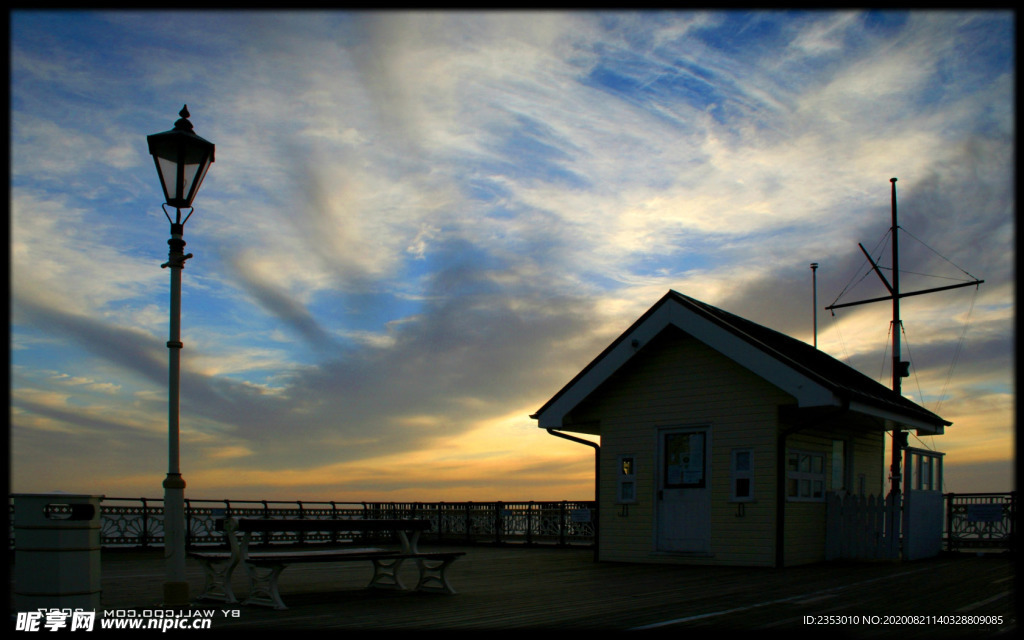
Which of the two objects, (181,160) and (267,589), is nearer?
(267,589)

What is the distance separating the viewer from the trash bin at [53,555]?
22.9 ft

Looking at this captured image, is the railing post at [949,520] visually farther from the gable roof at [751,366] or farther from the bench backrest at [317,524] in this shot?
the bench backrest at [317,524]

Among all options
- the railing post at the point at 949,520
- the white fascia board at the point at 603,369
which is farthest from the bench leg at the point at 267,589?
the railing post at the point at 949,520

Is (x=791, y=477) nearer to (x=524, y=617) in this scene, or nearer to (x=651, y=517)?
(x=651, y=517)

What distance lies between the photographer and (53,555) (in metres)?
7.04

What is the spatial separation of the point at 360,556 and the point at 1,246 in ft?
23.6

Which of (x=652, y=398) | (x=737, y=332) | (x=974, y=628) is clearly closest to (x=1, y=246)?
(x=974, y=628)

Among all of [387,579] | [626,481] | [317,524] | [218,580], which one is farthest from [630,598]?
[626,481]

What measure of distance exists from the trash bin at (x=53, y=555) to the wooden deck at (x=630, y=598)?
104 centimetres

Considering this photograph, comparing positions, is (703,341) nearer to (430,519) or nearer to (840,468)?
(840,468)

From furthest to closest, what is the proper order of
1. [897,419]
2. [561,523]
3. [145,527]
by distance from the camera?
1. [561,523]
2. [145,527]
3. [897,419]

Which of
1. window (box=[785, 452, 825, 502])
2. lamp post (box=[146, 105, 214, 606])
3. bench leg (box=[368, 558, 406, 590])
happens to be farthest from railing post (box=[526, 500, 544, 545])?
lamp post (box=[146, 105, 214, 606])

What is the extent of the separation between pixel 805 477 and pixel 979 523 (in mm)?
7019

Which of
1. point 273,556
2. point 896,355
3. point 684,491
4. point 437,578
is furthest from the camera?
point 896,355
